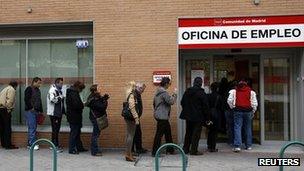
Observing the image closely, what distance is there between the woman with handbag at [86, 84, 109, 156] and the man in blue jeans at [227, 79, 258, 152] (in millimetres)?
2985

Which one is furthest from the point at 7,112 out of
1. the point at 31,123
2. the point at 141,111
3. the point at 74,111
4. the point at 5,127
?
the point at 141,111

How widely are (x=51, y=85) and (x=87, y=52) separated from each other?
131cm

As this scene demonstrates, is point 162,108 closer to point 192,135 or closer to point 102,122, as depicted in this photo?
point 192,135

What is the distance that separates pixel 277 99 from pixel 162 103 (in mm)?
3325

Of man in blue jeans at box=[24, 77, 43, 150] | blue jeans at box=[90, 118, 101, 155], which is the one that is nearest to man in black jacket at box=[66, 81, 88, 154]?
blue jeans at box=[90, 118, 101, 155]

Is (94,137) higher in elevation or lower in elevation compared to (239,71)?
lower

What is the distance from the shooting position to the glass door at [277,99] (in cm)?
1288

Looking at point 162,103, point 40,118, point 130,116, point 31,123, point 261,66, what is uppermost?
point 261,66

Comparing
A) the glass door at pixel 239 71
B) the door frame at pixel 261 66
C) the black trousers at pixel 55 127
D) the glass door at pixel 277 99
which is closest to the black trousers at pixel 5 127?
the black trousers at pixel 55 127

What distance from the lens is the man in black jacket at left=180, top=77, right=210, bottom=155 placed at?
38.0 feet

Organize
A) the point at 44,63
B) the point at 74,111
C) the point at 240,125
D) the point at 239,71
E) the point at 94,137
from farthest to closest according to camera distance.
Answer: the point at 44,63, the point at 239,71, the point at 240,125, the point at 74,111, the point at 94,137

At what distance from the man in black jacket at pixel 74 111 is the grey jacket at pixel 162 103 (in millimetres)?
1792

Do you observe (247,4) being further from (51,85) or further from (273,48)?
(51,85)

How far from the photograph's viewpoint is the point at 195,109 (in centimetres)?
1162
